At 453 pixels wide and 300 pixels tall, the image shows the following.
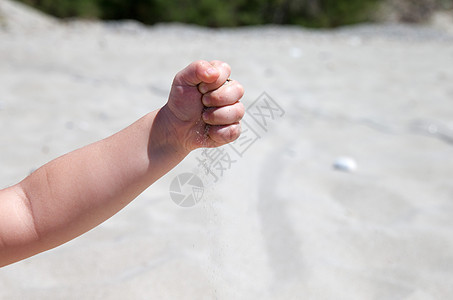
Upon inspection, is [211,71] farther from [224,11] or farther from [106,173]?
[224,11]

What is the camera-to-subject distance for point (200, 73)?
1.07 m

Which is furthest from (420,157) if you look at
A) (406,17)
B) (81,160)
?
(406,17)

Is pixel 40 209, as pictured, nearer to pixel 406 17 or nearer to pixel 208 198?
pixel 208 198

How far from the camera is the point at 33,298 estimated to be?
4.56 feet

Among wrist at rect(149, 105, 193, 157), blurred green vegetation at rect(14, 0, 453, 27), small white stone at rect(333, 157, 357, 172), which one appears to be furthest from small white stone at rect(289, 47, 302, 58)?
blurred green vegetation at rect(14, 0, 453, 27)

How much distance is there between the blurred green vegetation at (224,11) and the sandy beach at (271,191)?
889cm

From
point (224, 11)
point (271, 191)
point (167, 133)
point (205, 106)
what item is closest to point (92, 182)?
point (167, 133)

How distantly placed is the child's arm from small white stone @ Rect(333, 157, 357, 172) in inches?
52.0

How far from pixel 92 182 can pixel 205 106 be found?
0.33 m

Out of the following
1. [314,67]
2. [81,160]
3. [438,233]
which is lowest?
[314,67]

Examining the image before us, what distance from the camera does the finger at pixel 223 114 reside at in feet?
3.70

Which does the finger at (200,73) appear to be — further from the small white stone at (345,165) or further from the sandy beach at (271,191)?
the small white stone at (345,165)

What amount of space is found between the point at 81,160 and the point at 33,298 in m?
0.49

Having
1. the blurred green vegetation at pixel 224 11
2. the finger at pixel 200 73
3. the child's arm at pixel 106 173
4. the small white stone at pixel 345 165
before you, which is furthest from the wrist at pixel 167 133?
the blurred green vegetation at pixel 224 11
